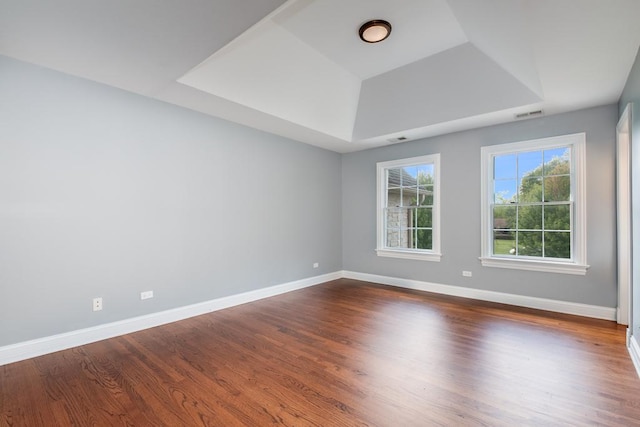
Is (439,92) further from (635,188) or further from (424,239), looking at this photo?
(424,239)

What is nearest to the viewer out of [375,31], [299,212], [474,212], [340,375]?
[340,375]

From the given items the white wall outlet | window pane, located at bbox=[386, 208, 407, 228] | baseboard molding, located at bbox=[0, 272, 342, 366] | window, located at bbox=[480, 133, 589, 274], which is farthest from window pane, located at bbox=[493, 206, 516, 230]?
the white wall outlet

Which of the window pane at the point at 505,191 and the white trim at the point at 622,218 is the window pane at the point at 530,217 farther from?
the white trim at the point at 622,218

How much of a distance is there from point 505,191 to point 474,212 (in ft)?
1.63

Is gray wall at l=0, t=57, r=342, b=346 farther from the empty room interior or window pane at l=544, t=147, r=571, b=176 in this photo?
window pane at l=544, t=147, r=571, b=176

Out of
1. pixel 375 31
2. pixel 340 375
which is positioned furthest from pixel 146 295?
pixel 375 31

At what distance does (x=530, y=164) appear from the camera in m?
4.10

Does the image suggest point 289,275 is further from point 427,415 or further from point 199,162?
point 427,415

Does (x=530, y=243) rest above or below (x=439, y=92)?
below

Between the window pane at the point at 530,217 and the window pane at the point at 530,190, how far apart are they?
11 cm

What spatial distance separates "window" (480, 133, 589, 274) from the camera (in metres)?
3.72

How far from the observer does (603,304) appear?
3.53 meters

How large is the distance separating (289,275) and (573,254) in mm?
3925

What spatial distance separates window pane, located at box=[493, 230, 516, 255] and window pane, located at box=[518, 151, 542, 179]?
2.70 ft
